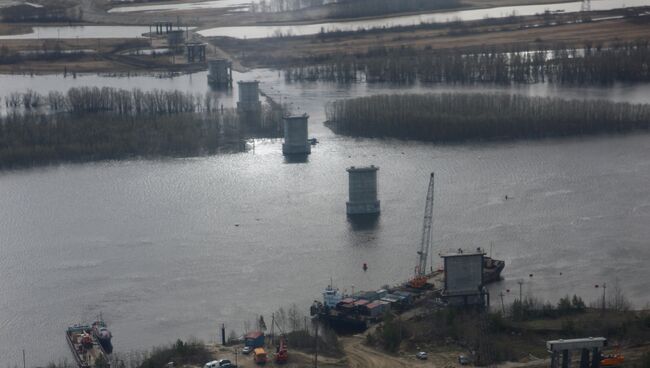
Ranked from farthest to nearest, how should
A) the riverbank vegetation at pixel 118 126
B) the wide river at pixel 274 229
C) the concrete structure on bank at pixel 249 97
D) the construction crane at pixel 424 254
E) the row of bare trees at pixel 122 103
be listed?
the concrete structure on bank at pixel 249 97
the row of bare trees at pixel 122 103
the riverbank vegetation at pixel 118 126
the construction crane at pixel 424 254
the wide river at pixel 274 229

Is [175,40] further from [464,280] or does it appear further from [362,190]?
[464,280]

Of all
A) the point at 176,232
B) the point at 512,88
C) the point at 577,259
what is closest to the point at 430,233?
the point at 577,259

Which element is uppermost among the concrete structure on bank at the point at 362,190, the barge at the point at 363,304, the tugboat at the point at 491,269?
the concrete structure on bank at the point at 362,190

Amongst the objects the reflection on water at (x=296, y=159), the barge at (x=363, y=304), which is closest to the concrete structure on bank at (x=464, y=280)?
the barge at (x=363, y=304)

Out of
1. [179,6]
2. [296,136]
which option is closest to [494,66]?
[296,136]

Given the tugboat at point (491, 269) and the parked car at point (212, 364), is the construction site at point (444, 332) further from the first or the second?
the tugboat at point (491, 269)

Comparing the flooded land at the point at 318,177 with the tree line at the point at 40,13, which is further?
the tree line at the point at 40,13
